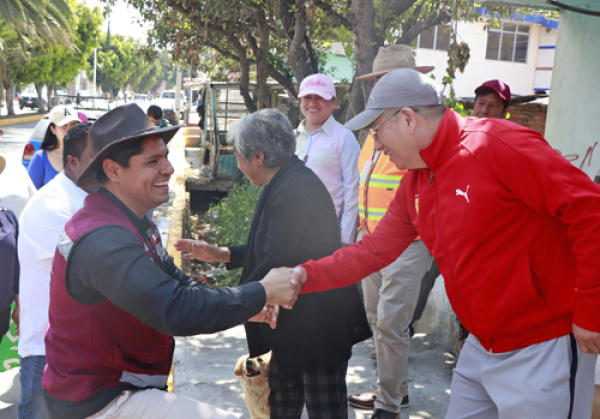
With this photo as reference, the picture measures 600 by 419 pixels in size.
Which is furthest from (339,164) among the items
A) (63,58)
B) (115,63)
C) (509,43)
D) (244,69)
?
(115,63)

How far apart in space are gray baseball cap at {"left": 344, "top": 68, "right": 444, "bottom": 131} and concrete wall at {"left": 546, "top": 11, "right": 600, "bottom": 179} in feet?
9.63

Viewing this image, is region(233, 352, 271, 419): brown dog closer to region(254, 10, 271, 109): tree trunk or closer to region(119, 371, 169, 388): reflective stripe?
region(119, 371, 169, 388): reflective stripe

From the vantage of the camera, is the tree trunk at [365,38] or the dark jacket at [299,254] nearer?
the dark jacket at [299,254]

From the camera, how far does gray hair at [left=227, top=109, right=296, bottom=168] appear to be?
3.06 m

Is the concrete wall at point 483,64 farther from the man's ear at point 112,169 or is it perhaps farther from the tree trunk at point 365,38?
the man's ear at point 112,169

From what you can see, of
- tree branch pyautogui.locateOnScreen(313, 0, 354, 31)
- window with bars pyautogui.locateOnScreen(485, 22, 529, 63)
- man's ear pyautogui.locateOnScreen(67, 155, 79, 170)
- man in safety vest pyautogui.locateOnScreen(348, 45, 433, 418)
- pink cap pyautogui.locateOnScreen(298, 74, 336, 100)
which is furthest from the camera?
window with bars pyautogui.locateOnScreen(485, 22, 529, 63)

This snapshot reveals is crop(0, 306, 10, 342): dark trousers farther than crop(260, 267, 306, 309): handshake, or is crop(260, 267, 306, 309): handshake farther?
crop(0, 306, 10, 342): dark trousers

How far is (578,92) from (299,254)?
325cm

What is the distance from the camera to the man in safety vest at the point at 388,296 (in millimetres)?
3875

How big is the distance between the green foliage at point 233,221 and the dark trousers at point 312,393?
4.55 meters

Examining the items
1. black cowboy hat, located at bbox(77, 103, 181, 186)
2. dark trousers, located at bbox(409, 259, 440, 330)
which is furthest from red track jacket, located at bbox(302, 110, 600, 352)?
dark trousers, located at bbox(409, 259, 440, 330)

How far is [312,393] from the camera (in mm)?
3166

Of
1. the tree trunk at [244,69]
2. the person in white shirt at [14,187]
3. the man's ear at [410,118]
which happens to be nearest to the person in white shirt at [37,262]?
the person in white shirt at [14,187]

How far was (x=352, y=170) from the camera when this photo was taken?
4.94 meters
